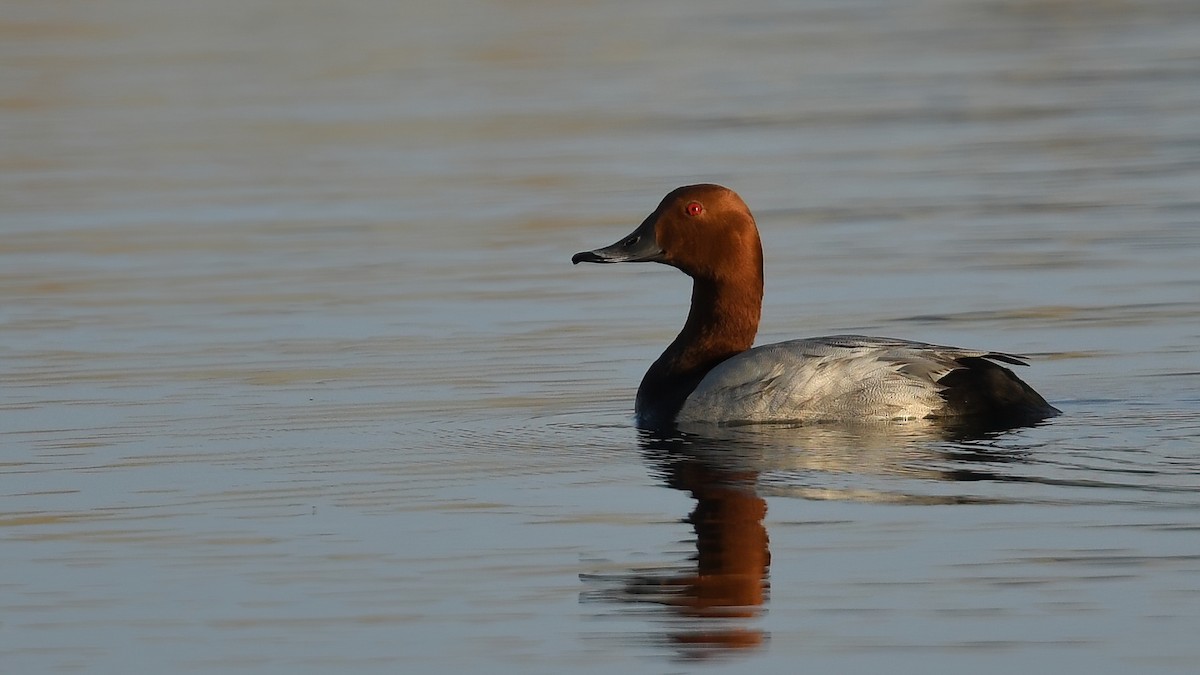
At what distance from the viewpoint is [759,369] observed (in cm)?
924

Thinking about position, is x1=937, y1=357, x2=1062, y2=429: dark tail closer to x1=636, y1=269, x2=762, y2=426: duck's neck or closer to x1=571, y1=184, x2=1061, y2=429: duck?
x1=571, y1=184, x2=1061, y2=429: duck

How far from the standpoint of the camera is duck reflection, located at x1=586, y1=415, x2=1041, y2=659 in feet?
20.4

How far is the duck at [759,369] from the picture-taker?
8977mm

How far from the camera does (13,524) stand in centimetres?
775

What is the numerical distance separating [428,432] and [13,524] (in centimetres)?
204

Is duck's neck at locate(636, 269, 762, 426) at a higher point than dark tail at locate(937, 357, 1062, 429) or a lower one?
higher

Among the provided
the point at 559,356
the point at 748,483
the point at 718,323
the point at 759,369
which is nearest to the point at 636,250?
the point at 718,323

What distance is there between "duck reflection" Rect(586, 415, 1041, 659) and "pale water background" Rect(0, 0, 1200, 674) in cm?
3

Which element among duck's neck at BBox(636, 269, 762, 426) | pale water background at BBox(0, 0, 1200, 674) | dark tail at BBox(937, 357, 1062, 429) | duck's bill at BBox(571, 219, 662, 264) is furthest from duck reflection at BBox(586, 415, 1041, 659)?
duck's bill at BBox(571, 219, 662, 264)

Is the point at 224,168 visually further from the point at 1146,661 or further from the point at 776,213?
the point at 1146,661

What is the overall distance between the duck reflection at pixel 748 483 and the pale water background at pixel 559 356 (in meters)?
0.03

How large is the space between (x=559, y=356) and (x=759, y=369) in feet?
5.84

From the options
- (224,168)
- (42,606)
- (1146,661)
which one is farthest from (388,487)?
(224,168)

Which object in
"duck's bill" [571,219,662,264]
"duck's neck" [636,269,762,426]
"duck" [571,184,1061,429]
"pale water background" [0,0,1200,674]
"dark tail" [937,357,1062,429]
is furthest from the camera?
"duck's bill" [571,219,662,264]
